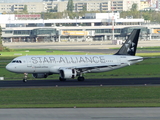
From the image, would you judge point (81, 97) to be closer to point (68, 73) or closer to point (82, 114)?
point (82, 114)

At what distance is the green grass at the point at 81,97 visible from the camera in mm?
42750

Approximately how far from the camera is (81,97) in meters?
47.5

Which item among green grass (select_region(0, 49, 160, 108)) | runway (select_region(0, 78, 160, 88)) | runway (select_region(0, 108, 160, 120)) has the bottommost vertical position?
runway (select_region(0, 78, 160, 88))

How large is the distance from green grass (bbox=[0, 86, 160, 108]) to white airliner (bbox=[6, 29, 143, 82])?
29.4ft

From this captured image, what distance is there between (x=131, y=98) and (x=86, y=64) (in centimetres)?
2011

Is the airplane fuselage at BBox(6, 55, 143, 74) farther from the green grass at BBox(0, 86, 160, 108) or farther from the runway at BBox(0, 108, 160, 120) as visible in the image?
the runway at BBox(0, 108, 160, 120)

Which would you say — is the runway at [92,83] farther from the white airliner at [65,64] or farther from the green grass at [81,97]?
the green grass at [81,97]

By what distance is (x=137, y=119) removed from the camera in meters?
34.6

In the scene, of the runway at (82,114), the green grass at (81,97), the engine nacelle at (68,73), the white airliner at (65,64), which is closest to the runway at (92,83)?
the engine nacelle at (68,73)

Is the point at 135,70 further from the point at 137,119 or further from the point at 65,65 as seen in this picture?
the point at 137,119

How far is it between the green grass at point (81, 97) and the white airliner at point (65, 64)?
896 centimetres

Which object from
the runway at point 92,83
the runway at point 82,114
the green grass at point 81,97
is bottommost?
the runway at point 92,83

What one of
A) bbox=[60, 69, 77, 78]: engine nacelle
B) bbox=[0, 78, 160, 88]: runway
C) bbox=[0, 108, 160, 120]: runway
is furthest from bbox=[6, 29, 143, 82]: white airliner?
bbox=[0, 108, 160, 120]: runway

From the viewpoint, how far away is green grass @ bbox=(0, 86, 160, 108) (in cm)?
4275
